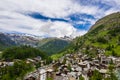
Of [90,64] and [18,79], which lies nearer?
[18,79]

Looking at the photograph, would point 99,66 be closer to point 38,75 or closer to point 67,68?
point 67,68

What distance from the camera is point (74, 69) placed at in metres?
140

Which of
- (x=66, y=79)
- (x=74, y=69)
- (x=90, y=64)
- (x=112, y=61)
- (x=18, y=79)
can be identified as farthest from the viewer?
(x=112, y=61)

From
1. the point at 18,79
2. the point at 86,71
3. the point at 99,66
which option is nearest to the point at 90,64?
the point at 99,66

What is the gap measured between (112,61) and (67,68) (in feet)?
169

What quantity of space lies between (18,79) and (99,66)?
5320 centimetres

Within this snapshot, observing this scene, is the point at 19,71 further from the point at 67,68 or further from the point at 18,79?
the point at 67,68

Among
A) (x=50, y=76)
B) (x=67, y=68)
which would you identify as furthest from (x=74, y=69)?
(x=50, y=76)

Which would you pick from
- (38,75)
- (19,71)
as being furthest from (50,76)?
(19,71)

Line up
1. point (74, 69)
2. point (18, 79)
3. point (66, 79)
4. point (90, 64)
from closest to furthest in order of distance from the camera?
point (66, 79), point (18, 79), point (74, 69), point (90, 64)

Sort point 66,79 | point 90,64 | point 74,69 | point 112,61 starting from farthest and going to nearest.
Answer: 1. point 112,61
2. point 90,64
3. point 74,69
4. point 66,79

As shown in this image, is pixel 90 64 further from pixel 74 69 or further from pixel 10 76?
pixel 10 76

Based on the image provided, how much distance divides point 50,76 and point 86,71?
2017 cm

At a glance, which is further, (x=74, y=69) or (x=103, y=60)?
(x=103, y=60)
